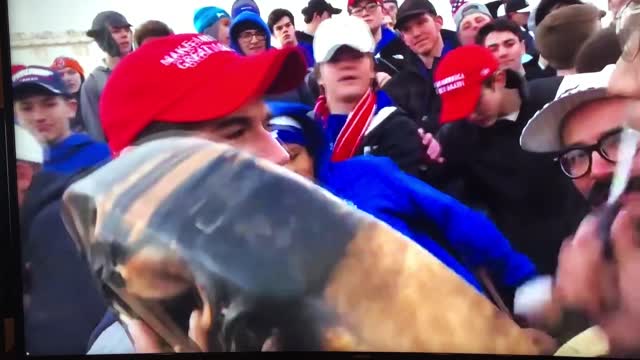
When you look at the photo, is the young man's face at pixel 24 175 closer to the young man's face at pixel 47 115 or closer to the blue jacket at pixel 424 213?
the young man's face at pixel 47 115

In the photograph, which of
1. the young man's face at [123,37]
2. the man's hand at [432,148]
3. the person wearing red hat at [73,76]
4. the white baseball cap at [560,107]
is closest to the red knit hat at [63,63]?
the person wearing red hat at [73,76]

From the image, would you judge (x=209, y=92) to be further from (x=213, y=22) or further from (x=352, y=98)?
(x=352, y=98)

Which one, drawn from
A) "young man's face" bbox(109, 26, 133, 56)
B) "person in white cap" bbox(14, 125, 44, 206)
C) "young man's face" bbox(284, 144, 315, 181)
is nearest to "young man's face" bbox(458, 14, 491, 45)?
"young man's face" bbox(284, 144, 315, 181)

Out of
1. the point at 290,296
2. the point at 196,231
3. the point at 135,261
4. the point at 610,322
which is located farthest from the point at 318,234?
the point at 610,322

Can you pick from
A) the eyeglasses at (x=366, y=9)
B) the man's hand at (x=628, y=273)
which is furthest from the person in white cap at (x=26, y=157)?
the man's hand at (x=628, y=273)

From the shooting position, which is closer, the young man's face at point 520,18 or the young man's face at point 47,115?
the young man's face at point 520,18

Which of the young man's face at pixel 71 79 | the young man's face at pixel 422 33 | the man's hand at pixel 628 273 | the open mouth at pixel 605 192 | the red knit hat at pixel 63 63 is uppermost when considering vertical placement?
the red knit hat at pixel 63 63

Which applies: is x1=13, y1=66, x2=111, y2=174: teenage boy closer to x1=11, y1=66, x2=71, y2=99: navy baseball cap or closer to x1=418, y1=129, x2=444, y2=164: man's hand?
x1=11, y1=66, x2=71, y2=99: navy baseball cap

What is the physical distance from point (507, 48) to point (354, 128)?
378mm

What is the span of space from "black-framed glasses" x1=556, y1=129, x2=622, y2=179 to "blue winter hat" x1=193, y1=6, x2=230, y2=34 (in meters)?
0.82

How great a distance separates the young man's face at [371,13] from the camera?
1818 mm

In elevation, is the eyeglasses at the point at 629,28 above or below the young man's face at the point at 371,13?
below

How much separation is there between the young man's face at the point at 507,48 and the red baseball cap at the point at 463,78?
0.05 ft

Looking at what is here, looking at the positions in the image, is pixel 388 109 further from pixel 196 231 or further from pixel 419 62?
pixel 196 231
